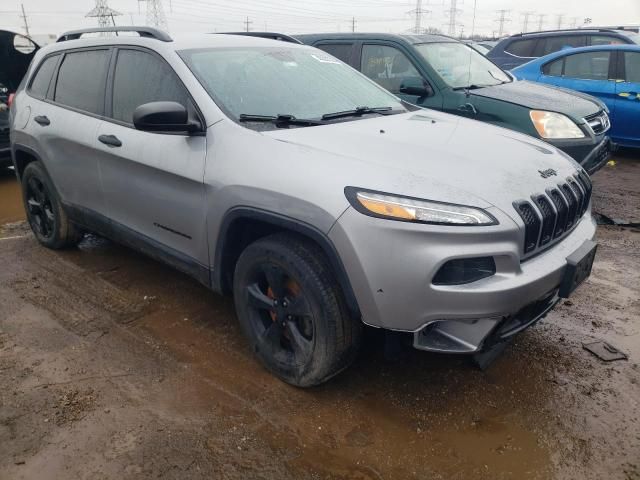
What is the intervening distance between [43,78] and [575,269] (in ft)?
13.6

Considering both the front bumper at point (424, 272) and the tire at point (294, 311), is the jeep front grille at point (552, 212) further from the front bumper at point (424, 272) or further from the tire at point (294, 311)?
the tire at point (294, 311)

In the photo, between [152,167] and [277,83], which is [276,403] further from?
[277,83]

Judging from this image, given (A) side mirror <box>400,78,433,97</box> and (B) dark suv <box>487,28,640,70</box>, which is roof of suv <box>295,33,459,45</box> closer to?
(A) side mirror <box>400,78,433,97</box>

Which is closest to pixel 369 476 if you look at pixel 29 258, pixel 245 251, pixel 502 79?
pixel 245 251

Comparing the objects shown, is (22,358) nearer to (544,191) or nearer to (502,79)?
(544,191)

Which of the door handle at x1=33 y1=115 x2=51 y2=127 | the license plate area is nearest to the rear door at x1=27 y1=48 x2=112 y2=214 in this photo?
the door handle at x1=33 y1=115 x2=51 y2=127

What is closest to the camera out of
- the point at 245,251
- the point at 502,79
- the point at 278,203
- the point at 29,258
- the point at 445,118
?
the point at 278,203

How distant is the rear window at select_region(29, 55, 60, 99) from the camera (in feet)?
14.3

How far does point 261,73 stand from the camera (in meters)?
3.31

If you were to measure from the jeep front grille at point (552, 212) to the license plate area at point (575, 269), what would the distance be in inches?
4.8

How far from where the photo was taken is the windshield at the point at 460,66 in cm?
593

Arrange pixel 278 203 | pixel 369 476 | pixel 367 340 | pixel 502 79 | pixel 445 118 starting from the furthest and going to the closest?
pixel 502 79 → pixel 445 118 → pixel 367 340 → pixel 278 203 → pixel 369 476

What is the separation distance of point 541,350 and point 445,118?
1.54 meters

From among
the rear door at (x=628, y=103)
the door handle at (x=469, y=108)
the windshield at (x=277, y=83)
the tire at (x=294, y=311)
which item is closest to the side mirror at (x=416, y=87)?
the door handle at (x=469, y=108)
